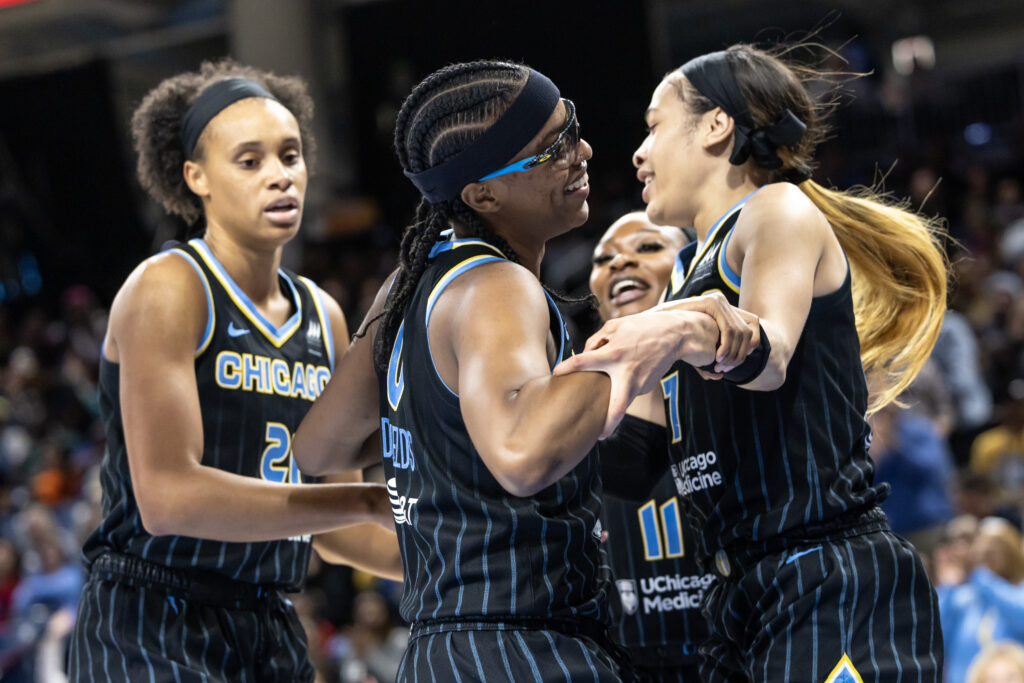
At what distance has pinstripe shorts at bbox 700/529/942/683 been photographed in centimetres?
246

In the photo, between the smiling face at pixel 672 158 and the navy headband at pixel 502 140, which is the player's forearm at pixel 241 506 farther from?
the smiling face at pixel 672 158

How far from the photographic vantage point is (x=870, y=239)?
302 centimetres

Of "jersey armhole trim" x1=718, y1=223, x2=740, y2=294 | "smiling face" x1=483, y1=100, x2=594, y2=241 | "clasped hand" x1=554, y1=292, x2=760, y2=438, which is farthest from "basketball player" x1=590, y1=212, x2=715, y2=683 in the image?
"clasped hand" x1=554, y1=292, x2=760, y2=438

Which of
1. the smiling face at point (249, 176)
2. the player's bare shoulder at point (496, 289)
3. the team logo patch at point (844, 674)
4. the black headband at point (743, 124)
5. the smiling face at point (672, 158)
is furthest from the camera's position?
the smiling face at point (249, 176)

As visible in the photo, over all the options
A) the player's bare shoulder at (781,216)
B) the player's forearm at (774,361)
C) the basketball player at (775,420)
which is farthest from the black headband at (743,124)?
the player's forearm at (774,361)

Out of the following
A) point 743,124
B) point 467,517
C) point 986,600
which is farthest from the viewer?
point 986,600

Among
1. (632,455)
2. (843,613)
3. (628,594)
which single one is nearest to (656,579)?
(628,594)

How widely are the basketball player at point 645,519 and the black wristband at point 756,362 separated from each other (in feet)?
3.03

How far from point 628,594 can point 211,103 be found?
183 cm

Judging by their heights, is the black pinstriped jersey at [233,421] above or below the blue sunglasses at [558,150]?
below

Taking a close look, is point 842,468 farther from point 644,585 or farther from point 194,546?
point 194,546

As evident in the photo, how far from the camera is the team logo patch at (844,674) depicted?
2.45 metres

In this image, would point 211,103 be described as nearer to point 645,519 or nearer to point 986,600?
point 645,519

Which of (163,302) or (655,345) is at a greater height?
(163,302)
